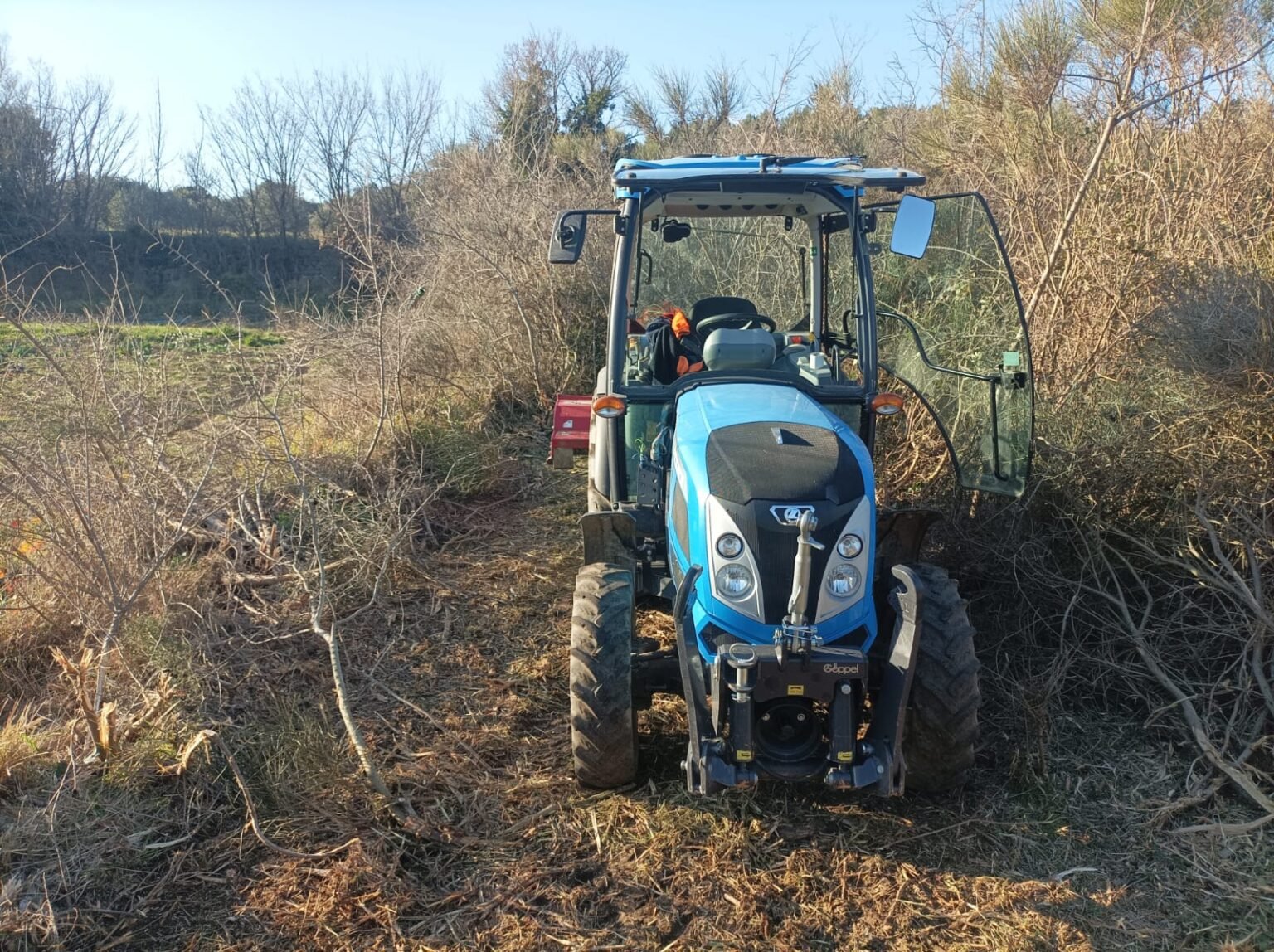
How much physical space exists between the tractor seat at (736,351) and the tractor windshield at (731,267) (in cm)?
172

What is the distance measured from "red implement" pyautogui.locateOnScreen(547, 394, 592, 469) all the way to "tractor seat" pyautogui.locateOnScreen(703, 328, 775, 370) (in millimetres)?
2157

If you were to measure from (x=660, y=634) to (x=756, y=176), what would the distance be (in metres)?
2.19

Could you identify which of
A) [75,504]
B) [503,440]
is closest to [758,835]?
[75,504]

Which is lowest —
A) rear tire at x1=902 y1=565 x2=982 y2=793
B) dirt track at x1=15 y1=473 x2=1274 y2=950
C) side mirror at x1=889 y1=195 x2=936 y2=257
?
dirt track at x1=15 y1=473 x2=1274 y2=950

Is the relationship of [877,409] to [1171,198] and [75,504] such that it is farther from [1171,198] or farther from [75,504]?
[75,504]

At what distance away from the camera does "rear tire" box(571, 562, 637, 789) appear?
3068 millimetres

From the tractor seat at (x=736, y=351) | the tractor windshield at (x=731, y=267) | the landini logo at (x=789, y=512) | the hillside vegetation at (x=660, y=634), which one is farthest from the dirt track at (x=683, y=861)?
the tractor windshield at (x=731, y=267)

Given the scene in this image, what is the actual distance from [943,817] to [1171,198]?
3448mm

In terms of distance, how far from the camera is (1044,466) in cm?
439

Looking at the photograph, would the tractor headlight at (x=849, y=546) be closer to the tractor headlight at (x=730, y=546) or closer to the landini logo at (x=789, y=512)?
the landini logo at (x=789, y=512)

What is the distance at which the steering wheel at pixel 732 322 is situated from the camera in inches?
177

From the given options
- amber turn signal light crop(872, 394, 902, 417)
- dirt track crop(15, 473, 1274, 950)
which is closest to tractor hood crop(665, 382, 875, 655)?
amber turn signal light crop(872, 394, 902, 417)

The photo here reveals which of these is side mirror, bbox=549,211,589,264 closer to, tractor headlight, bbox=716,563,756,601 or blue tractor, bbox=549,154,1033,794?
blue tractor, bbox=549,154,1033,794

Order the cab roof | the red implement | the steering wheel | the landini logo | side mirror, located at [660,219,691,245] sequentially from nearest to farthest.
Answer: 1. the landini logo
2. the cab roof
3. the steering wheel
4. side mirror, located at [660,219,691,245]
5. the red implement
